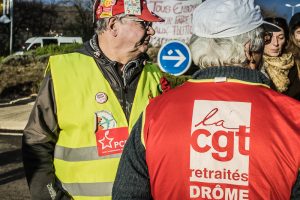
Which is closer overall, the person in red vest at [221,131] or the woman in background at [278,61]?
the person in red vest at [221,131]

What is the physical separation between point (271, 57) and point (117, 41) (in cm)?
205

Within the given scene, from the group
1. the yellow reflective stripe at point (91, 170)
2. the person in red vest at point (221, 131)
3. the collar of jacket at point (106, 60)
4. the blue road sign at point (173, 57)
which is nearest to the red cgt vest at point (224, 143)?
the person in red vest at point (221, 131)

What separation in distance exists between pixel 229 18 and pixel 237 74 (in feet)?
0.68

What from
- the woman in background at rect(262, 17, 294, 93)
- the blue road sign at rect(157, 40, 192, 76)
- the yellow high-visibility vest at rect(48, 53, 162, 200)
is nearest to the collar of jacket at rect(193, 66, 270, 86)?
the yellow high-visibility vest at rect(48, 53, 162, 200)

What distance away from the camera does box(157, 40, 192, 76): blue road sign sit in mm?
9445

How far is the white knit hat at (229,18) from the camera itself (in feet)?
6.77

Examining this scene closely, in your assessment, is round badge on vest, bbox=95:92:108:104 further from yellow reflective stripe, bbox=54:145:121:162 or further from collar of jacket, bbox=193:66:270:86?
collar of jacket, bbox=193:66:270:86

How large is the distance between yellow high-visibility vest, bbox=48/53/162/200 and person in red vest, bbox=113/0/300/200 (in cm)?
76

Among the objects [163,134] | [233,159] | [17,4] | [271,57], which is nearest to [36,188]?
[163,134]

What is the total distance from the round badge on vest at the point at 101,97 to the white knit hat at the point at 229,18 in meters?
0.91

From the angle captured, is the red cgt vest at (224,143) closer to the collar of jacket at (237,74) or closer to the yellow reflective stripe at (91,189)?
the collar of jacket at (237,74)

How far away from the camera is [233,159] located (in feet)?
6.31

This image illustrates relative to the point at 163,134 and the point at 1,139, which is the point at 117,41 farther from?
the point at 1,139

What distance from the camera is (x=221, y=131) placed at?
6.37 feet
